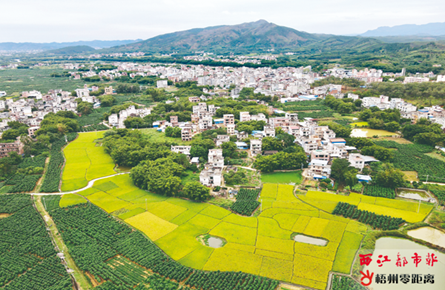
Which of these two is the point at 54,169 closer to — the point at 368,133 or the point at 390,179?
the point at 390,179

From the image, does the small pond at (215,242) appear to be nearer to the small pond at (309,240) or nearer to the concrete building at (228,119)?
the small pond at (309,240)

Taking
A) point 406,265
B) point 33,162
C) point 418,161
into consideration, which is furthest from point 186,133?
point 406,265

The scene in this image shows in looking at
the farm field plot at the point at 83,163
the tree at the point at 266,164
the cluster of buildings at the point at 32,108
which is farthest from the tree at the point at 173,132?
the cluster of buildings at the point at 32,108

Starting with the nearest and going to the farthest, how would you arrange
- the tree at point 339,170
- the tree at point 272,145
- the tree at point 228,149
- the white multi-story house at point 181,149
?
1. the tree at point 339,170
2. the tree at point 228,149
3. the tree at point 272,145
4. the white multi-story house at point 181,149

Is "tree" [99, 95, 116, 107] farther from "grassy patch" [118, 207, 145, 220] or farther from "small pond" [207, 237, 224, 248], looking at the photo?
"small pond" [207, 237, 224, 248]

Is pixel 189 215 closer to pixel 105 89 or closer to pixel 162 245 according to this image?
pixel 162 245

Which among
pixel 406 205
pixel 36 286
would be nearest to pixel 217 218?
pixel 36 286
